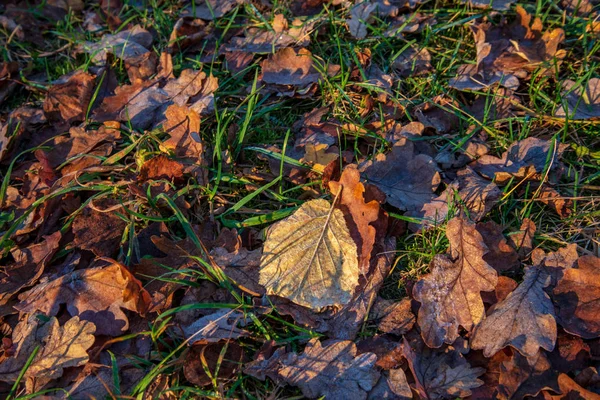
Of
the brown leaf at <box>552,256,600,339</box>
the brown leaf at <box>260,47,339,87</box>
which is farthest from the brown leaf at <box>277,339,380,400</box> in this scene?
the brown leaf at <box>260,47,339,87</box>

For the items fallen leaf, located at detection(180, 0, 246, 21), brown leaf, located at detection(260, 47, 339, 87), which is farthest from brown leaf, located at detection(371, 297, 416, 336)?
fallen leaf, located at detection(180, 0, 246, 21)

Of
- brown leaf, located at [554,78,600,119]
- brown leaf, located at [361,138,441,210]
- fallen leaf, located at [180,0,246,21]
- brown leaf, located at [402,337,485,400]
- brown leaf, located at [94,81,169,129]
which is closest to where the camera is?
brown leaf, located at [402,337,485,400]

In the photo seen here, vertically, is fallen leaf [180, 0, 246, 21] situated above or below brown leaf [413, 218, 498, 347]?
above

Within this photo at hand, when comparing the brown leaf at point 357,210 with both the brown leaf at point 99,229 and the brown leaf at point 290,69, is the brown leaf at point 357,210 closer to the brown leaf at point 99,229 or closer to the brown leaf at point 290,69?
the brown leaf at point 290,69

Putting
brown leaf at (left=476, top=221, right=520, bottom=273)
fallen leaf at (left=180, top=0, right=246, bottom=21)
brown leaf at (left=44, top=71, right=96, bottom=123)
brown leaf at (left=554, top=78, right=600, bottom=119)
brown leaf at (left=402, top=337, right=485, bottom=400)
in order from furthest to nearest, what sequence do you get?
fallen leaf at (left=180, top=0, right=246, bottom=21), brown leaf at (left=44, top=71, right=96, bottom=123), brown leaf at (left=554, top=78, right=600, bottom=119), brown leaf at (left=476, top=221, right=520, bottom=273), brown leaf at (left=402, top=337, right=485, bottom=400)

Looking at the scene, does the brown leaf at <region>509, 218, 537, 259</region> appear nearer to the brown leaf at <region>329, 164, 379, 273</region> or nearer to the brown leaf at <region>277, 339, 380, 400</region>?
the brown leaf at <region>329, 164, 379, 273</region>

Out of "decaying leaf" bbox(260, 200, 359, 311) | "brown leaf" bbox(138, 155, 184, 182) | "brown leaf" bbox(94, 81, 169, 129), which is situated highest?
"brown leaf" bbox(94, 81, 169, 129)

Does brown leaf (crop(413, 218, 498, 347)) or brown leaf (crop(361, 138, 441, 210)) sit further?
brown leaf (crop(361, 138, 441, 210))
